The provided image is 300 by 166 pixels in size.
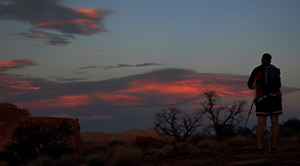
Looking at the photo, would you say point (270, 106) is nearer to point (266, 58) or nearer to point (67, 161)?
point (266, 58)

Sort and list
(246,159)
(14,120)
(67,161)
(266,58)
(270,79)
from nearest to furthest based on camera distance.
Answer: (246,159) → (270,79) → (266,58) → (67,161) → (14,120)

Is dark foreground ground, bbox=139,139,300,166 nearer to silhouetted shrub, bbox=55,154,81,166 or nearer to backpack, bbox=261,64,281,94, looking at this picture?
backpack, bbox=261,64,281,94

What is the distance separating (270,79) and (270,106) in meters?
0.67

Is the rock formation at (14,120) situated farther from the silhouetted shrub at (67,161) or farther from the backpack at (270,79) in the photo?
the backpack at (270,79)

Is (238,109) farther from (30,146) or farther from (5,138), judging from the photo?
(5,138)

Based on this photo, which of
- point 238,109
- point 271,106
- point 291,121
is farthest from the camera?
point 291,121

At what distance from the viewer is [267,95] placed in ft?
24.7

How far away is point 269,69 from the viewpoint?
24.6ft

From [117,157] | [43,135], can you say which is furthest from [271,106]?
[43,135]

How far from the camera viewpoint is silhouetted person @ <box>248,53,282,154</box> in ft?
24.6

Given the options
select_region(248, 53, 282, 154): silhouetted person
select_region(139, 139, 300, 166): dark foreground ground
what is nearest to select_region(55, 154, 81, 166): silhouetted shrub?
select_region(139, 139, 300, 166): dark foreground ground

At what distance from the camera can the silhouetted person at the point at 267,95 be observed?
24.6 ft

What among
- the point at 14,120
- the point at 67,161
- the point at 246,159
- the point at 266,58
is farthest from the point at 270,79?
the point at 14,120

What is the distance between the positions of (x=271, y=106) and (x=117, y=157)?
561 centimetres
